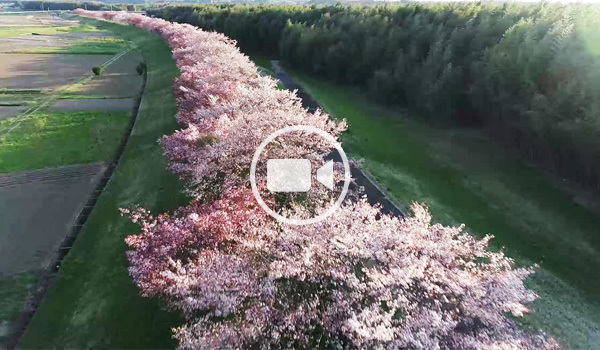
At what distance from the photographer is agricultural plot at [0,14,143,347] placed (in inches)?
591

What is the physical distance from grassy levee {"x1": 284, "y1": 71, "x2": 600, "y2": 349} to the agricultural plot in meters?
12.7

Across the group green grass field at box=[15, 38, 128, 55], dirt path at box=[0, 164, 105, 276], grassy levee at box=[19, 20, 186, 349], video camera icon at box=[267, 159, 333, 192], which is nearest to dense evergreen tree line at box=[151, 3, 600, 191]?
video camera icon at box=[267, 159, 333, 192]

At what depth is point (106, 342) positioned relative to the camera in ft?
37.0

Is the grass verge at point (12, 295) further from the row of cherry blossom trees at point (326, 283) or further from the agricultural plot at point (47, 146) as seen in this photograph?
the row of cherry blossom trees at point (326, 283)

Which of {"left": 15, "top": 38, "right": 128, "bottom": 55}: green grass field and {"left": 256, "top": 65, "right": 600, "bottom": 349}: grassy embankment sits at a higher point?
{"left": 256, "top": 65, "right": 600, "bottom": 349}: grassy embankment

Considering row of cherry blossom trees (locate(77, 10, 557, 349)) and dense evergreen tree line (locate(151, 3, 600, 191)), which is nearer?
row of cherry blossom trees (locate(77, 10, 557, 349))

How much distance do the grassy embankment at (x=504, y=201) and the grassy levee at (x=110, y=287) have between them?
936 centimetres

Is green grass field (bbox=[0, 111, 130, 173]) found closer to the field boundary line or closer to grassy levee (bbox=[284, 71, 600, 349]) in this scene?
the field boundary line

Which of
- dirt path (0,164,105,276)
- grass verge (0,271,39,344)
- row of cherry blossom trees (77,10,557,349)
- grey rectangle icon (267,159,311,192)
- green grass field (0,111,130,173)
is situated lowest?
green grass field (0,111,130,173)

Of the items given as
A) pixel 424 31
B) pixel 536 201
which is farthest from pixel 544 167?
pixel 424 31

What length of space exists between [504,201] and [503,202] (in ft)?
0.43

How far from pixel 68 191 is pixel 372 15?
3152cm

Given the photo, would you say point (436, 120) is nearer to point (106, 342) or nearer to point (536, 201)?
point (536, 201)
